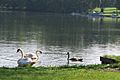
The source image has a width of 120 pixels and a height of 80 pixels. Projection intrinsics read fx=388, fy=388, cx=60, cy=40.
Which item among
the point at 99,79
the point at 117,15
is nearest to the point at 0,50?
the point at 99,79

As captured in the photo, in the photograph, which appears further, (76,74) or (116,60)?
(116,60)

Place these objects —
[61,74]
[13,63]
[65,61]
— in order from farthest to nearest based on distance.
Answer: [65,61] → [13,63] → [61,74]

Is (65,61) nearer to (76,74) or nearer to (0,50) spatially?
(0,50)

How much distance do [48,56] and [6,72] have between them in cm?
2847

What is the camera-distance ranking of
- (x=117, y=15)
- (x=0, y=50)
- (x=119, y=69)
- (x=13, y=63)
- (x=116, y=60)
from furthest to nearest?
(x=117, y=15)
(x=0, y=50)
(x=13, y=63)
(x=116, y=60)
(x=119, y=69)

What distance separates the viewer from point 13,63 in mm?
40625

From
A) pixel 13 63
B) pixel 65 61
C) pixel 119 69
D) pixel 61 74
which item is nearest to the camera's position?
pixel 61 74

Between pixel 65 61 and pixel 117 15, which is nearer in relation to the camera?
pixel 65 61

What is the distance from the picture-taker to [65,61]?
4453cm

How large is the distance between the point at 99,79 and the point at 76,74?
1.86 meters

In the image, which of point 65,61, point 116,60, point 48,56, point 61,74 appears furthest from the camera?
point 48,56

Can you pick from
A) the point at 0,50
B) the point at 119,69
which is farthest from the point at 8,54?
the point at 119,69

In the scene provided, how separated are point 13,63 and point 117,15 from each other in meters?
161

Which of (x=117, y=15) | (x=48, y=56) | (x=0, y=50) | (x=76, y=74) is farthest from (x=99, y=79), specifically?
(x=117, y=15)
